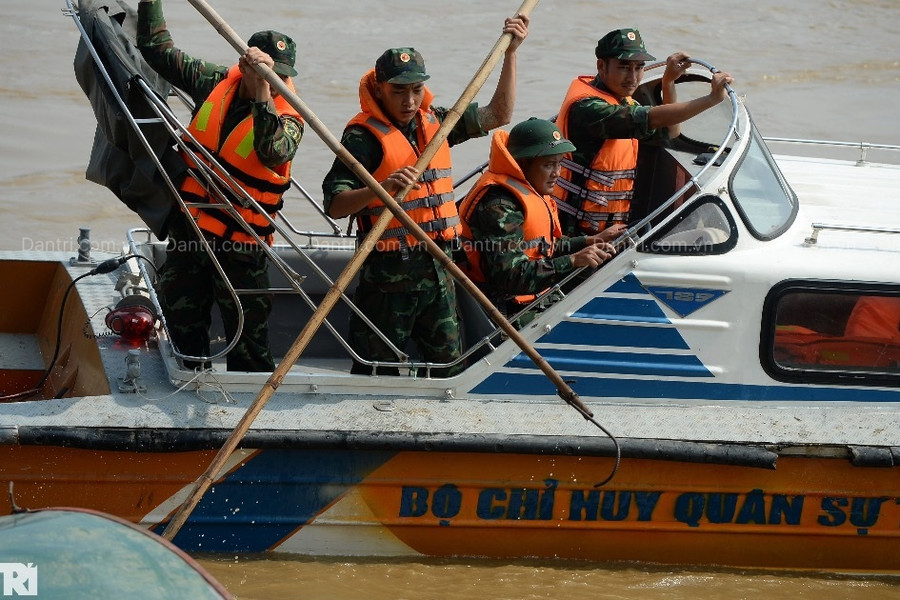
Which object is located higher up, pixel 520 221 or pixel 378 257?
pixel 520 221

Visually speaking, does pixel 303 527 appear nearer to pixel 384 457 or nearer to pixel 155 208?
pixel 384 457

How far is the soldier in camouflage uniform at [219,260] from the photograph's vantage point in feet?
17.3

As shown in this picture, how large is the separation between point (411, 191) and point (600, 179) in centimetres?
111

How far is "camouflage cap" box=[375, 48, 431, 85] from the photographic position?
16.4 feet

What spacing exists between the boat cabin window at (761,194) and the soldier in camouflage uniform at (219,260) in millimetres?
1964

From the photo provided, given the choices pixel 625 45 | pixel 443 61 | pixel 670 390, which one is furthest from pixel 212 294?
pixel 443 61

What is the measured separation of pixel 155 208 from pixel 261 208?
548 mm

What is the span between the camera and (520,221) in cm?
524

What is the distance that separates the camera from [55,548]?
2855mm

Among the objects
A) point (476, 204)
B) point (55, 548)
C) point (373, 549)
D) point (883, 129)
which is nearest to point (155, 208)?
point (476, 204)

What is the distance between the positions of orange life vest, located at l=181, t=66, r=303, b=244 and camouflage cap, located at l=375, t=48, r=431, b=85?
1.62ft

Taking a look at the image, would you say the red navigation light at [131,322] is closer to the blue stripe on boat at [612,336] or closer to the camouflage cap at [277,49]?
the camouflage cap at [277,49]

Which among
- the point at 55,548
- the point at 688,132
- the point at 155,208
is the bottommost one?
the point at 55,548

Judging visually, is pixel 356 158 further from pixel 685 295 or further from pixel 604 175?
pixel 685 295
